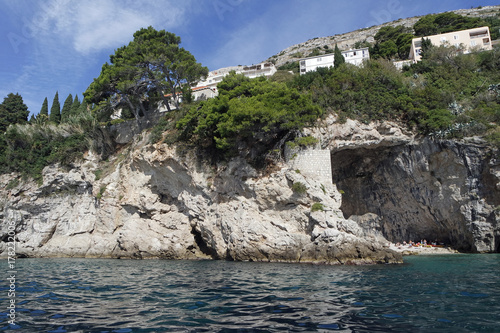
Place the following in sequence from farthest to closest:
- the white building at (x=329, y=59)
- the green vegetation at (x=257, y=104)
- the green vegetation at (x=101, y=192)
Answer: the white building at (x=329, y=59)
the green vegetation at (x=101, y=192)
the green vegetation at (x=257, y=104)

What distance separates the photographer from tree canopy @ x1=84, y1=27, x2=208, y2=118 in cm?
2453

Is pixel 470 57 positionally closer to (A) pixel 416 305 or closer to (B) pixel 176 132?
(B) pixel 176 132

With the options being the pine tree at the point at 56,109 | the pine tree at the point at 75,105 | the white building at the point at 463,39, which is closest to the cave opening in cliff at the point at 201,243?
the pine tree at the point at 75,105

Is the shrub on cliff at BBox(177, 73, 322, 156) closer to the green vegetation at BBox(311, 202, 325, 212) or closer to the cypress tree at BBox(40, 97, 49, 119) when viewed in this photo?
the green vegetation at BBox(311, 202, 325, 212)

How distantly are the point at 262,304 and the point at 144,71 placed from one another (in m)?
22.6

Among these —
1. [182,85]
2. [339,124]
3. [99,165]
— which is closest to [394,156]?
[339,124]

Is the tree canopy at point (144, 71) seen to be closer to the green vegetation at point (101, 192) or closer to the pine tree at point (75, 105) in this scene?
the green vegetation at point (101, 192)

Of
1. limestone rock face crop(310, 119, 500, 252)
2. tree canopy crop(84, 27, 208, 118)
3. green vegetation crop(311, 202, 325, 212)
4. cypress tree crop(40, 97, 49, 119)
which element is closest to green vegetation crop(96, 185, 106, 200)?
tree canopy crop(84, 27, 208, 118)

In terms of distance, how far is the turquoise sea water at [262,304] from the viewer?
4996 millimetres

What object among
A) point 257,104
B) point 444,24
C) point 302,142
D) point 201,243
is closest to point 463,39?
point 444,24

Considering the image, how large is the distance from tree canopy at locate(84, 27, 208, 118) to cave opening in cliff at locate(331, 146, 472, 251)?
1380 cm

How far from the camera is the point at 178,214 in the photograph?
2216 cm

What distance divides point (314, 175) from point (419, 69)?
54.6 ft

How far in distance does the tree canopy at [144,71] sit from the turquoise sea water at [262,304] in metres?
18.0
